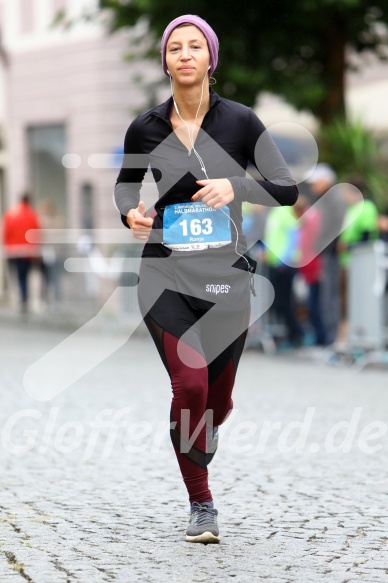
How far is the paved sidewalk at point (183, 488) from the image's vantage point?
188 inches

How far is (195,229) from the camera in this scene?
5164 millimetres

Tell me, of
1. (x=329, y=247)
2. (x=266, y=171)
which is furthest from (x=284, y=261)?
(x=266, y=171)

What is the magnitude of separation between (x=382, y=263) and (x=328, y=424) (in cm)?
437

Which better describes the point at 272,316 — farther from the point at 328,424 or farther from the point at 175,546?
the point at 175,546

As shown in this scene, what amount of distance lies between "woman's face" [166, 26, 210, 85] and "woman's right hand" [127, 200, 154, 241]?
0.49m

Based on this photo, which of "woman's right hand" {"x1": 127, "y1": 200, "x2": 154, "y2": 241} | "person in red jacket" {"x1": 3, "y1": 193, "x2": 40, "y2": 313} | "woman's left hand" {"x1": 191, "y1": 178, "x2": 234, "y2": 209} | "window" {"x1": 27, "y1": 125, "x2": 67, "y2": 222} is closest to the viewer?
"woman's left hand" {"x1": 191, "y1": 178, "x2": 234, "y2": 209}

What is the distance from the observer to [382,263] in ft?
43.5

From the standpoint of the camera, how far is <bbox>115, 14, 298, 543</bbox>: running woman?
517 centimetres

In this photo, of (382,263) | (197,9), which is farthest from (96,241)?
(382,263)

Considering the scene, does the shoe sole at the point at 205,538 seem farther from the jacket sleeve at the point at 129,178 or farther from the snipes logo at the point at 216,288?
the jacket sleeve at the point at 129,178

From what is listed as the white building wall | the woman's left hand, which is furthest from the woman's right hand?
the white building wall

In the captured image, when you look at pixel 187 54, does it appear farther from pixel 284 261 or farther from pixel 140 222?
pixel 284 261

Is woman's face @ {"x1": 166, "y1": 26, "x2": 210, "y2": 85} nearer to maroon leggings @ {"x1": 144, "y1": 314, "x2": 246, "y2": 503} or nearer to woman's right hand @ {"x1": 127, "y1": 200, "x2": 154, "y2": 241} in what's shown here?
woman's right hand @ {"x1": 127, "y1": 200, "x2": 154, "y2": 241}

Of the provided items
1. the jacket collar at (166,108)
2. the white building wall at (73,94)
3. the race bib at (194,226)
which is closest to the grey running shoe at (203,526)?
the race bib at (194,226)
